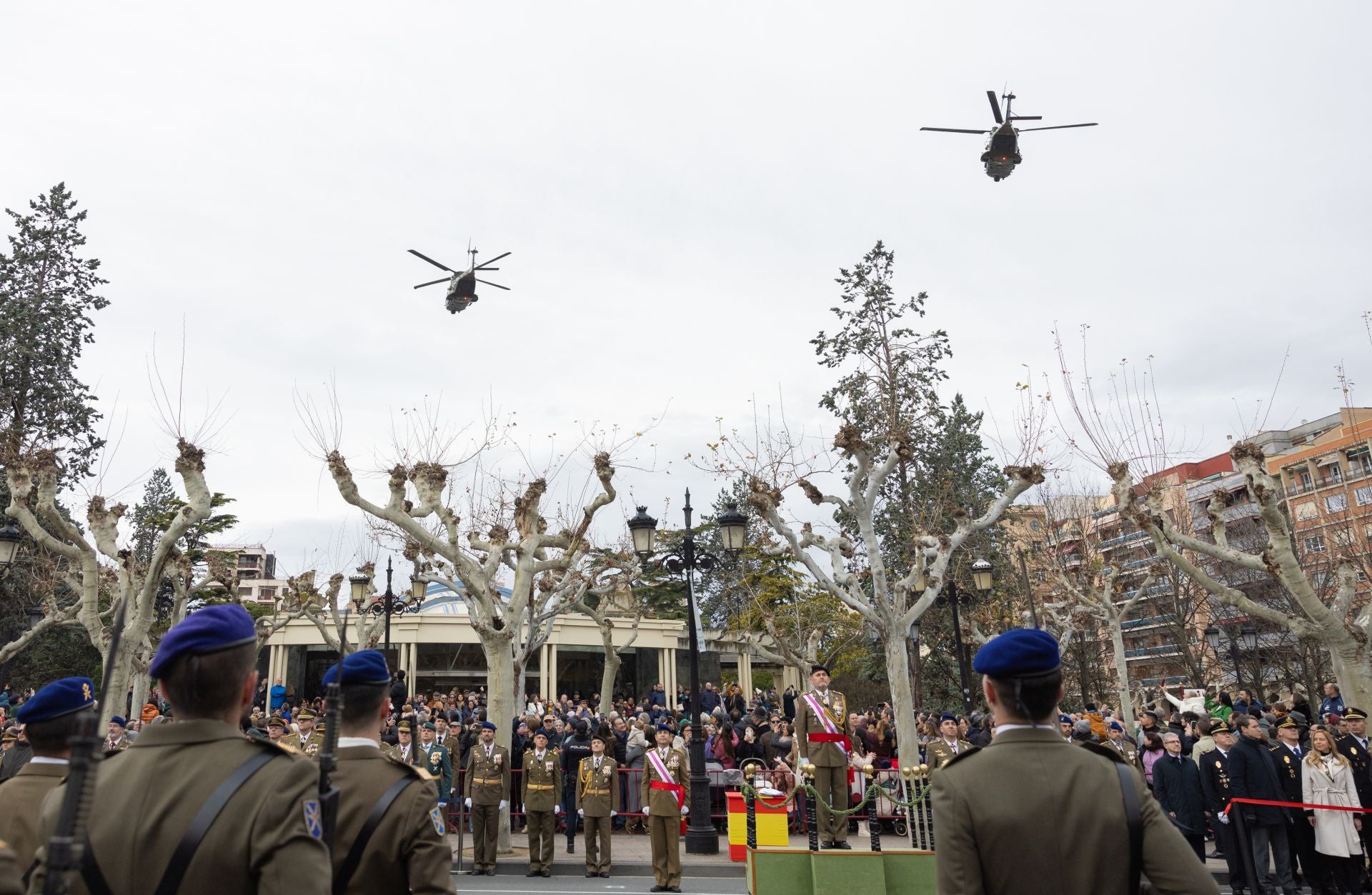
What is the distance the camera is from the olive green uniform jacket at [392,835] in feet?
10.3

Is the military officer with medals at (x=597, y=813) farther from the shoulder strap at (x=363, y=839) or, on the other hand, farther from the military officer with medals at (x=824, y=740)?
the shoulder strap at (x=363, y=839)

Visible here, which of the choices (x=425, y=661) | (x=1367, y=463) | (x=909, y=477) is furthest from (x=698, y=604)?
(x=1367, y=463)

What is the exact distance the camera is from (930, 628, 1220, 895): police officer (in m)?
2.83

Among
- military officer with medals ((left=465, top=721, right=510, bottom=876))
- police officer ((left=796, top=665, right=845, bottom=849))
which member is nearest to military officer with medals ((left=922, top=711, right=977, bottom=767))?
police officer ((left=796, top=665, right=845, bottom=849))

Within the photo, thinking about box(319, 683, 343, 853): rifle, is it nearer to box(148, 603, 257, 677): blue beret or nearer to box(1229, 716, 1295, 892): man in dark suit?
box(148, 603, 257, 677): blue beret

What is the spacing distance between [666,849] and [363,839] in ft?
32.5

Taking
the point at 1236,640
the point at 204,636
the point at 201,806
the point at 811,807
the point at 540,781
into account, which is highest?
the point at 1236,640

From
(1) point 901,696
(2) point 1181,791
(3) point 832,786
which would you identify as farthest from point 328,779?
(1) point 901,696

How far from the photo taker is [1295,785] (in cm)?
1104

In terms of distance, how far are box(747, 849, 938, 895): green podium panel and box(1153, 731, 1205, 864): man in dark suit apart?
15.4 ft

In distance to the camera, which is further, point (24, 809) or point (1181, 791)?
point (1181, 791)

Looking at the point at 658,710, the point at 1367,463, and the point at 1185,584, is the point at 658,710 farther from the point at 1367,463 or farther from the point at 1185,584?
the point at 1367,463

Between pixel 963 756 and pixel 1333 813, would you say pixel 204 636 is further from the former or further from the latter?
pixel 1333 813

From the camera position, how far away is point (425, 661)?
43.4 metres
